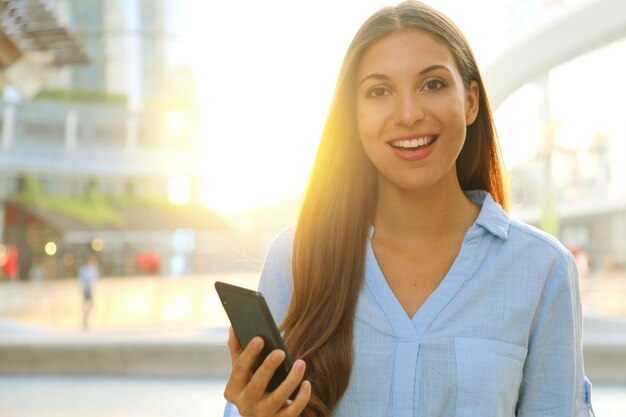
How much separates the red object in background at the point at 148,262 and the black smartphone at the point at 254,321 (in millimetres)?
35923

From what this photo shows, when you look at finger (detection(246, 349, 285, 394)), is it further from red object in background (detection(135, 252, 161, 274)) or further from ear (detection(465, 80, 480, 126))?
red object in background (detection(135, 252, 161, 274))

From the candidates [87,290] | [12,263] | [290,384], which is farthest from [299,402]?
[12,263]

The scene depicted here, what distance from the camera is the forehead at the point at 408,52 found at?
143 cm

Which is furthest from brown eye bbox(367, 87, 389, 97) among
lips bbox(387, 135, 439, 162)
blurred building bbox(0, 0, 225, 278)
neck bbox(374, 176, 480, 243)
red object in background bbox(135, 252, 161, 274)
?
red object in background bbox(135, 252, 161, 274)

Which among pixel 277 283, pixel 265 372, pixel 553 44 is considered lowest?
pixel 265 372

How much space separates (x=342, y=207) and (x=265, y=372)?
480 millimetres

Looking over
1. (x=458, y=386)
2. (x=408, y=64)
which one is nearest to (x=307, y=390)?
(x=458, y=386)

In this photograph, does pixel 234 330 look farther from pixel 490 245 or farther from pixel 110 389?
pixel 110 389

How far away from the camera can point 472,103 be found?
158cm

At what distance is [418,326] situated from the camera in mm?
1400

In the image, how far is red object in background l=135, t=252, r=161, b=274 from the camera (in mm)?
36438

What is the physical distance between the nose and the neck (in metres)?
0.19

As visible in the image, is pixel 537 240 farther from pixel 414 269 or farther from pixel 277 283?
pixel 277 283

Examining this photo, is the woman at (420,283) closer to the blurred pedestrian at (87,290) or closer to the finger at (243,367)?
the finger at (243,367)
